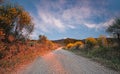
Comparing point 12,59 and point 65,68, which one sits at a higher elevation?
point 12,59

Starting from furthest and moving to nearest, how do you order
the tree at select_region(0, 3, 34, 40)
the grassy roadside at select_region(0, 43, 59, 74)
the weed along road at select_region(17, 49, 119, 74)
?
the tree at select_region(0, 3, 34, 40)
the grassy roadside at select_region(0, 43, 59, 74)
the weed along road at select_region(17, 49, 119, 74)

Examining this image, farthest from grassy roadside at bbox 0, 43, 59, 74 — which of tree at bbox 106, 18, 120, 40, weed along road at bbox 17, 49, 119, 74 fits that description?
tree at bbox 106, 18, 120, 40

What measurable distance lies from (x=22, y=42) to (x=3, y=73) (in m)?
13.5

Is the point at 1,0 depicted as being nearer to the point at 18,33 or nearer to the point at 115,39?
the point at 18,33

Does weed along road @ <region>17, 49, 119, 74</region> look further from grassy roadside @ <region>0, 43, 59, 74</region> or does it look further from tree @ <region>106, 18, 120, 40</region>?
tree @ <region>106, 18, 120, 40</region>

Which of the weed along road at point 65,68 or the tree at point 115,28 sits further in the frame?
the tree at point 115,28

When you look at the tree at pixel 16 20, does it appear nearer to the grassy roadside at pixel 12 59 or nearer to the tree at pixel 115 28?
the grassy roadside at pixel 12 59

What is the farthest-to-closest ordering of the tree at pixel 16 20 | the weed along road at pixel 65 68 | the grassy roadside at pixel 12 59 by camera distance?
the tree at pixel 16 20, the grassy roadside at pixel 12 59, the weed along road at pixel 65 68

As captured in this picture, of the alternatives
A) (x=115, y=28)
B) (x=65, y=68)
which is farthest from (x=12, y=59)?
(x=115, y=28)

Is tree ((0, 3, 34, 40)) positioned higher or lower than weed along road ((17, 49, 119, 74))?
higher

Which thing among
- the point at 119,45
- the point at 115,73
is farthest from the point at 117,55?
the point at 115,73

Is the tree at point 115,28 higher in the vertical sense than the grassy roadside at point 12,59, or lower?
higher

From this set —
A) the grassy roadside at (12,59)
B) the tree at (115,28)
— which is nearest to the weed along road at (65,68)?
the grassy roadside at (12,59)

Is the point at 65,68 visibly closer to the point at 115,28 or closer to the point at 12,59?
the point at 12,59
